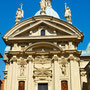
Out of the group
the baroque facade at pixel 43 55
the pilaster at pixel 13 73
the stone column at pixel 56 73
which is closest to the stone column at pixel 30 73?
the baroque facade at pixel 43 55

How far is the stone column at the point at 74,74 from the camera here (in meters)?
20.5

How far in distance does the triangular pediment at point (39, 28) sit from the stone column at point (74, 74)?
2933 millimetres

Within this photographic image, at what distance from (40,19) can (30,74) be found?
642cm

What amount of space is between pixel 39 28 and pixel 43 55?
3.32m

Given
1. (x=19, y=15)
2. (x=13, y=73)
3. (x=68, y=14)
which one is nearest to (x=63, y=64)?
(x=13, y=73)

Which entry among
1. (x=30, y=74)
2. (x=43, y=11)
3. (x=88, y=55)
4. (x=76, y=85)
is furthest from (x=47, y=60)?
(x=88, y=55)

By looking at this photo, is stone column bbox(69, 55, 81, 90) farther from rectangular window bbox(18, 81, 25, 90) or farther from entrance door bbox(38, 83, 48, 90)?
rectangular window bbox(18, 81, 25, 90)

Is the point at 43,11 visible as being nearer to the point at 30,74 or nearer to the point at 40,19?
the point at 40,19

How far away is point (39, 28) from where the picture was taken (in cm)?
2388

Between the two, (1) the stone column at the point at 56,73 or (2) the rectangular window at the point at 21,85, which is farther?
(2) the rectangular window at the point at 21,85

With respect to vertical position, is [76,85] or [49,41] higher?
[49,41]

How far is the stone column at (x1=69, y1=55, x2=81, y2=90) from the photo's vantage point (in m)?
20.5

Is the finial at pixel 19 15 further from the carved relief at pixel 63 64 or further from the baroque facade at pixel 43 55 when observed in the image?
the carved relief at pixel 63 64

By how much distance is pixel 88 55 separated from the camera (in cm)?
3077
